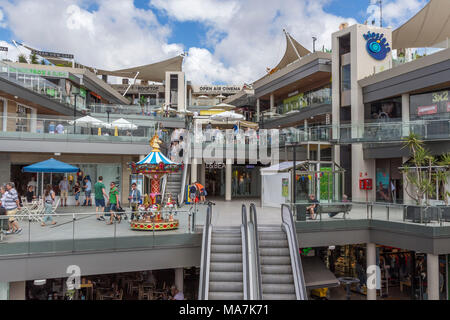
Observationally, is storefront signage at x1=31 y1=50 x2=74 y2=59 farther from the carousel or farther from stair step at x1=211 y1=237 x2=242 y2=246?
stair step at x1=211 y1=237 x2=242 y2=246

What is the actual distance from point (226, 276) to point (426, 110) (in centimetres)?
1603

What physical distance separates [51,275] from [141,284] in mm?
5441

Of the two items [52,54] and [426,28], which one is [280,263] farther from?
[52,54]

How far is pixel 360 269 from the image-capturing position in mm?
17562

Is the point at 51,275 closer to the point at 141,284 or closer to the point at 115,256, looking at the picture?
the point at 115,256

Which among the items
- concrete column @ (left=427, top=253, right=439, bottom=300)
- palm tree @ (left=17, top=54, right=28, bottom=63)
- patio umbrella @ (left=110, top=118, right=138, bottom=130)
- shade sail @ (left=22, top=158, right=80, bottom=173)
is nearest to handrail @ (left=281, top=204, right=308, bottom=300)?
concrete column @ (left=427, top=253, right=439, bottom=300)

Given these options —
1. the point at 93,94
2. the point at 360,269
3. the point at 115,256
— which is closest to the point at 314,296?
the point at 360,269

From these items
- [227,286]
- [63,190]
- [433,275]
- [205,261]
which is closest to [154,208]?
[205,261]

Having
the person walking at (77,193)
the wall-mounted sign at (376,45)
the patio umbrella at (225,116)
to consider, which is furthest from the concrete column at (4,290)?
the wall-mounted sign at (376,45)

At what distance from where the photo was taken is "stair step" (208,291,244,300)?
973cm

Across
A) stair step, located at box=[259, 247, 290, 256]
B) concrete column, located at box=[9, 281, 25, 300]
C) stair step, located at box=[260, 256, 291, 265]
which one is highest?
stair step, located at box=[259, 247, 290, 256]

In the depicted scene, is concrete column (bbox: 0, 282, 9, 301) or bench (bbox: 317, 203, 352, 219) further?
bench (bbox: 317, 203, 352, 219)

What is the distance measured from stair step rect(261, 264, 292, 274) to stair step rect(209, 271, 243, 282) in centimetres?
71

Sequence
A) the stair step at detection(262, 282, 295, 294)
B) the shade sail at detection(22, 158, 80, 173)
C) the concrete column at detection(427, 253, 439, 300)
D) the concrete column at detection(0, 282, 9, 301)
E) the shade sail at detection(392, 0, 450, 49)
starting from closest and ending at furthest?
the stair step at detection(262, 282, 295, 294), the concrete column at detection(0, 282, 9, 301), the concrete column at detection(427, 253, 439, 300), the shade sail at detection(22, 158, 80, 173), the shade sail at detection(392, 0, 450, 49)
